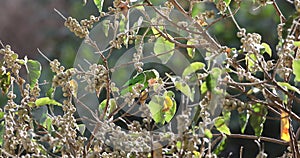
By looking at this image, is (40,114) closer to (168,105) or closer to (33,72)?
(33,72)

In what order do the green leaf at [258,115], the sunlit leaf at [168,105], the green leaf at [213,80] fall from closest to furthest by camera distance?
the green leaf at [213,80] < the green leaf at [258,115] < the sunlit leaf at [168,105]

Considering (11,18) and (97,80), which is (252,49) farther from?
(11,18)

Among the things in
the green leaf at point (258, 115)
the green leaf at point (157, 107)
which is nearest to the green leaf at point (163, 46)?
the green leaf at point (157, 107)

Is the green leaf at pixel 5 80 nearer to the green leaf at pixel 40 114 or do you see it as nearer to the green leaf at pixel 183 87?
the green leaf at pixel 40 114

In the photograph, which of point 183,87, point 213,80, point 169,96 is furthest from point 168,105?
point 213,80

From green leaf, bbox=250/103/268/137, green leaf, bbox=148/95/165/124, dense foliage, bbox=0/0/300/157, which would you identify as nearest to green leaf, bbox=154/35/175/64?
dense foliage, bbox=0/0/300/157

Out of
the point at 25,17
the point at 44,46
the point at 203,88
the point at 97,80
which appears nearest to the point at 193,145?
the point at 203,88

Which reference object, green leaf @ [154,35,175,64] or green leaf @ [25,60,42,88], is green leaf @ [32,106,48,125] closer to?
green leaf @ [25,60,42,88]

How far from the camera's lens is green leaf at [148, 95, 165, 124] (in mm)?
1062

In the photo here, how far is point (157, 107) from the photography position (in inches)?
42.0

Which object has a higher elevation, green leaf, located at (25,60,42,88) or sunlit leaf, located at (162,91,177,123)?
green leaf, located at (25,60,42,88)

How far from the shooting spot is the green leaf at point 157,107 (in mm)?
1062

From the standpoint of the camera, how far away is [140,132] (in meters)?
1.04

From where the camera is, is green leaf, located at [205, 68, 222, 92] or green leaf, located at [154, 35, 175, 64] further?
green leaf, located at [154, 35, 175, 64]
